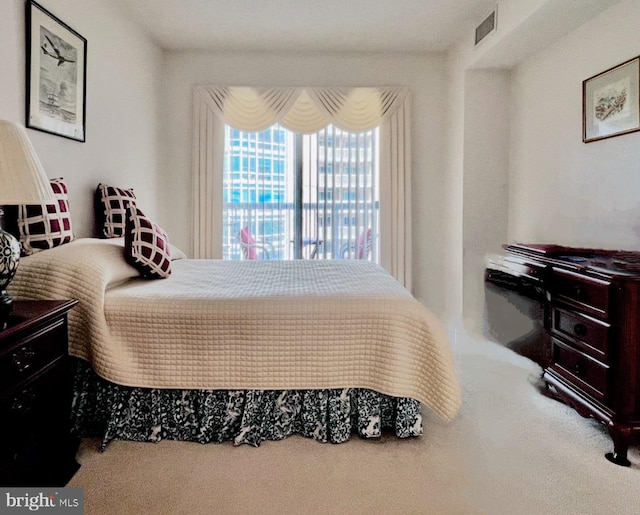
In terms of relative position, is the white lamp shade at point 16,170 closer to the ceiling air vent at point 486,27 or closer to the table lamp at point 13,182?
the table lamp at point 13,182

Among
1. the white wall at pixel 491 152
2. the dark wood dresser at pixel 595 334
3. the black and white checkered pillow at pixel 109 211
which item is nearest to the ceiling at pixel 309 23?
the white wall at pixel 491 152

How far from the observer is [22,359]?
142 centimetres

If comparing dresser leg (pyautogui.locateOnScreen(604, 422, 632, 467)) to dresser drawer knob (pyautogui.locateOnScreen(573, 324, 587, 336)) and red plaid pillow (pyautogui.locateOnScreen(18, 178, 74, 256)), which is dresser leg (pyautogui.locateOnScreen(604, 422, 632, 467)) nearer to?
dresser drawer knob (pyautogui.locateOnScreen(573, 324, 587, 336))

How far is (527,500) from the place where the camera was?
1.60 m

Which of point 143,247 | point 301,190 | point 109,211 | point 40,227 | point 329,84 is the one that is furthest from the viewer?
point 301,190

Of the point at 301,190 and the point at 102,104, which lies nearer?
the point at 102,104

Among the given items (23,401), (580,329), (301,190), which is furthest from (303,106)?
(23,401)

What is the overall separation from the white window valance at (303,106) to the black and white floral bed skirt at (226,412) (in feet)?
10.1

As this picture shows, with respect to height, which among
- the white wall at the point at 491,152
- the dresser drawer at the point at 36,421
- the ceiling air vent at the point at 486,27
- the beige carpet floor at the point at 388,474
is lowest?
the beige carpet floor at the point at 388,474

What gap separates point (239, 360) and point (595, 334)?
5.30 feet

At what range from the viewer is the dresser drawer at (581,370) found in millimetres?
1991

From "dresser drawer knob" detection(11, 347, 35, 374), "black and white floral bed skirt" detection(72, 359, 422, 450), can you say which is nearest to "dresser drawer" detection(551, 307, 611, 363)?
"black and white floral bed skirt" detection(72, 359, 422, 450)

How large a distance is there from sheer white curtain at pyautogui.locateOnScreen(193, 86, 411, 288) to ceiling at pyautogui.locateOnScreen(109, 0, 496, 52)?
1.34 feet

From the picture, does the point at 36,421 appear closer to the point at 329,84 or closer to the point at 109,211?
the point at 109,211
